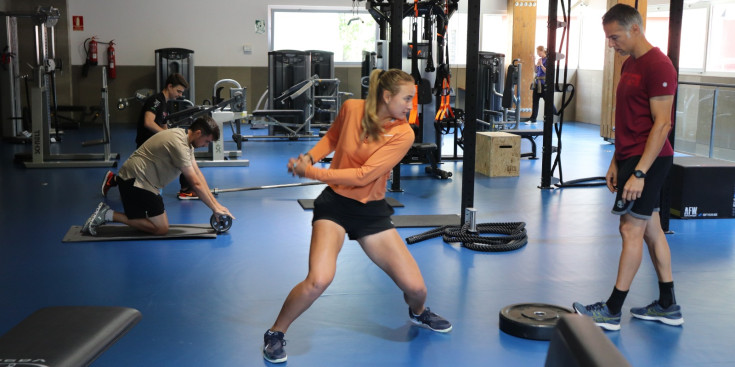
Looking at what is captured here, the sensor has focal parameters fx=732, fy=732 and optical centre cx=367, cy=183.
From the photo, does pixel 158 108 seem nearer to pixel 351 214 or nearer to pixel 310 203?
pixel 310 203

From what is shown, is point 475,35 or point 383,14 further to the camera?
point 383,14

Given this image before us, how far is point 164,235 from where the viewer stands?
529cm

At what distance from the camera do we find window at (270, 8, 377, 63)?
14646mm

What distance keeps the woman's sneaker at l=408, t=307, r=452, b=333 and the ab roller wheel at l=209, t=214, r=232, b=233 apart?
2.25 metres

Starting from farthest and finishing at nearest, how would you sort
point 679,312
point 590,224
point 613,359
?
point 590,224
point 679,312
point 613,359

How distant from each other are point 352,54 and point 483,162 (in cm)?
717

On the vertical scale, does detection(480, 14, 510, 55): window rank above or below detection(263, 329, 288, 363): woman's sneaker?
above

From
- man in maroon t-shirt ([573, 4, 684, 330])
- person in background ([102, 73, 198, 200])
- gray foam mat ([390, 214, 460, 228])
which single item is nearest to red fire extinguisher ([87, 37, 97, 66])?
person in background ([102, 73, 198, 200])

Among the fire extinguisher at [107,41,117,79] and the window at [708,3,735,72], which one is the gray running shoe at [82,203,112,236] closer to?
the window at [708,3,735,72]

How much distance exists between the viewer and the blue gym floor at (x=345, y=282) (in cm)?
326

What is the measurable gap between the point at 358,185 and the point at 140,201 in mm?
2747

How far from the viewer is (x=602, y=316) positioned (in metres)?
3.51

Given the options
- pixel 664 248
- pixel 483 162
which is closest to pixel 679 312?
pixel 664 248

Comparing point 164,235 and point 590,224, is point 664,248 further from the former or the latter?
point 164,235
